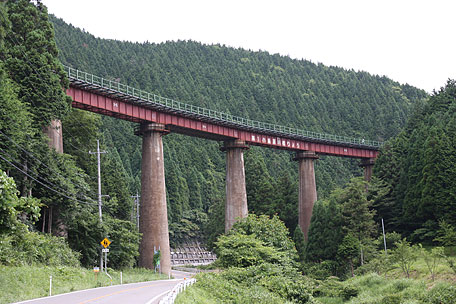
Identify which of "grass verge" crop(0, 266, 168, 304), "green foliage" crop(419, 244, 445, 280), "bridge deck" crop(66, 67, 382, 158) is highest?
"bridge deck" crop(66, 67, 382, 158)

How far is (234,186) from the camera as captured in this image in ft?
216

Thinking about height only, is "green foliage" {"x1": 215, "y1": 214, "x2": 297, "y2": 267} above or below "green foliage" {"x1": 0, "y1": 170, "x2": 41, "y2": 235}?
below

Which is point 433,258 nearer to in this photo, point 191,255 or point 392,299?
point 392,299

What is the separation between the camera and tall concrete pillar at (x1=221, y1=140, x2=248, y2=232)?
6500cm

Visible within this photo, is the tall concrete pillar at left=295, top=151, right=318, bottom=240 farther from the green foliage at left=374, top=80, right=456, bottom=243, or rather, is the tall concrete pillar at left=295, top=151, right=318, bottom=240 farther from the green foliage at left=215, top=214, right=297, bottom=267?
the green foliage at left=215, top=214, right=297, bottom=267

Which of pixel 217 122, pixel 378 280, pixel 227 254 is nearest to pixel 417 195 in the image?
pixel 378 280

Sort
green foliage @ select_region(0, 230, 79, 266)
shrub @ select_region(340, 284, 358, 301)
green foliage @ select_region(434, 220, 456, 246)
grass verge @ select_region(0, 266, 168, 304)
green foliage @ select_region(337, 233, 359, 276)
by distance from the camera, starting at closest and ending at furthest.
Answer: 1. grass verge @ select_region(0, 266, 168, 304)
2. green foliage @ select_region(0, 230, 79, 266)
3. shrub @ select_region(340, 284, 358, 301)
4. green foliage @ select_region(434, 220, 456, 246)
5. green foliage @ select_region(337, 233, 359, 276)

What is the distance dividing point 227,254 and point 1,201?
26112 millimetres

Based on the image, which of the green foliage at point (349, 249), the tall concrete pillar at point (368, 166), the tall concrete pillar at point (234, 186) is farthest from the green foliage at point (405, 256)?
the tall concrete pillar at point (368, 166)

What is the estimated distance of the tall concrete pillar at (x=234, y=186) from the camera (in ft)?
213

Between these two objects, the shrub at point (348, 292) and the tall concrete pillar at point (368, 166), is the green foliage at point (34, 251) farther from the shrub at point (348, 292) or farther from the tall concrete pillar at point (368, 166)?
the tall concrete pillar at point (368, 166)

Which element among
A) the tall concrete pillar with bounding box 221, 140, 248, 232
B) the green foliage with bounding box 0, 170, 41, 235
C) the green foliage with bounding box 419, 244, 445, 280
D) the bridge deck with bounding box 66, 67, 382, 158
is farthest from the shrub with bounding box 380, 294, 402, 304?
the green foliage with bounding box 0, 170, 41, 235

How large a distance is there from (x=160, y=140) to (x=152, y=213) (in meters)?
8.12

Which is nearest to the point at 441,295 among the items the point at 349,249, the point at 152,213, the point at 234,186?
the point at 349,249
